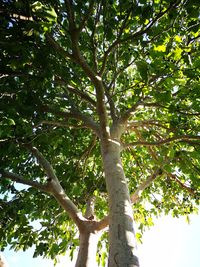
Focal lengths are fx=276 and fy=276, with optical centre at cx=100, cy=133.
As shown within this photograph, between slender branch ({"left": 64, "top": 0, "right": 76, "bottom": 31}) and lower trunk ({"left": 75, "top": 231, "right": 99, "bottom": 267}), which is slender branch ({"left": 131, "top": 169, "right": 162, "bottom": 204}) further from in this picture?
slender branch ({"left": 64, "top": 0, "right": 76, "bottom": 31})

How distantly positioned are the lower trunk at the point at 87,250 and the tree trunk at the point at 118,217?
0.95 meters

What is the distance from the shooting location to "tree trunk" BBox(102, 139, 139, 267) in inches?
123

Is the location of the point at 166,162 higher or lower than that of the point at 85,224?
higher

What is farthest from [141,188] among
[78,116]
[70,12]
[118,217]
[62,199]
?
[70,12]

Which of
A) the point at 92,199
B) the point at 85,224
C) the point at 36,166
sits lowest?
the point at 85,224

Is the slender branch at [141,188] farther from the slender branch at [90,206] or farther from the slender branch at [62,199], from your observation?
the slender branch at [90,206]

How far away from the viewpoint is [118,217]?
3.64 metres

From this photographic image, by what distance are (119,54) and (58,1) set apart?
170 cm

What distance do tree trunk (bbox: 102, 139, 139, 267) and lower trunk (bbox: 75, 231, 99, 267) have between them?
0.95m

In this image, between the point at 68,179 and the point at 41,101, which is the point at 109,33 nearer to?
the point at 41,101

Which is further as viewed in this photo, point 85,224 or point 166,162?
point 166,162

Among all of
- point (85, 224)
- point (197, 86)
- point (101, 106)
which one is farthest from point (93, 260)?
point (197, 86)

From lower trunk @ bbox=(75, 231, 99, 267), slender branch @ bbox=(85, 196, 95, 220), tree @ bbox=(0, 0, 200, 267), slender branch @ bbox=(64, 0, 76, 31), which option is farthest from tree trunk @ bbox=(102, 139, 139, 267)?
slender branch @ bbox=(85, 196, 95, 220)

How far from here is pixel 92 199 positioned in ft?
22.5
